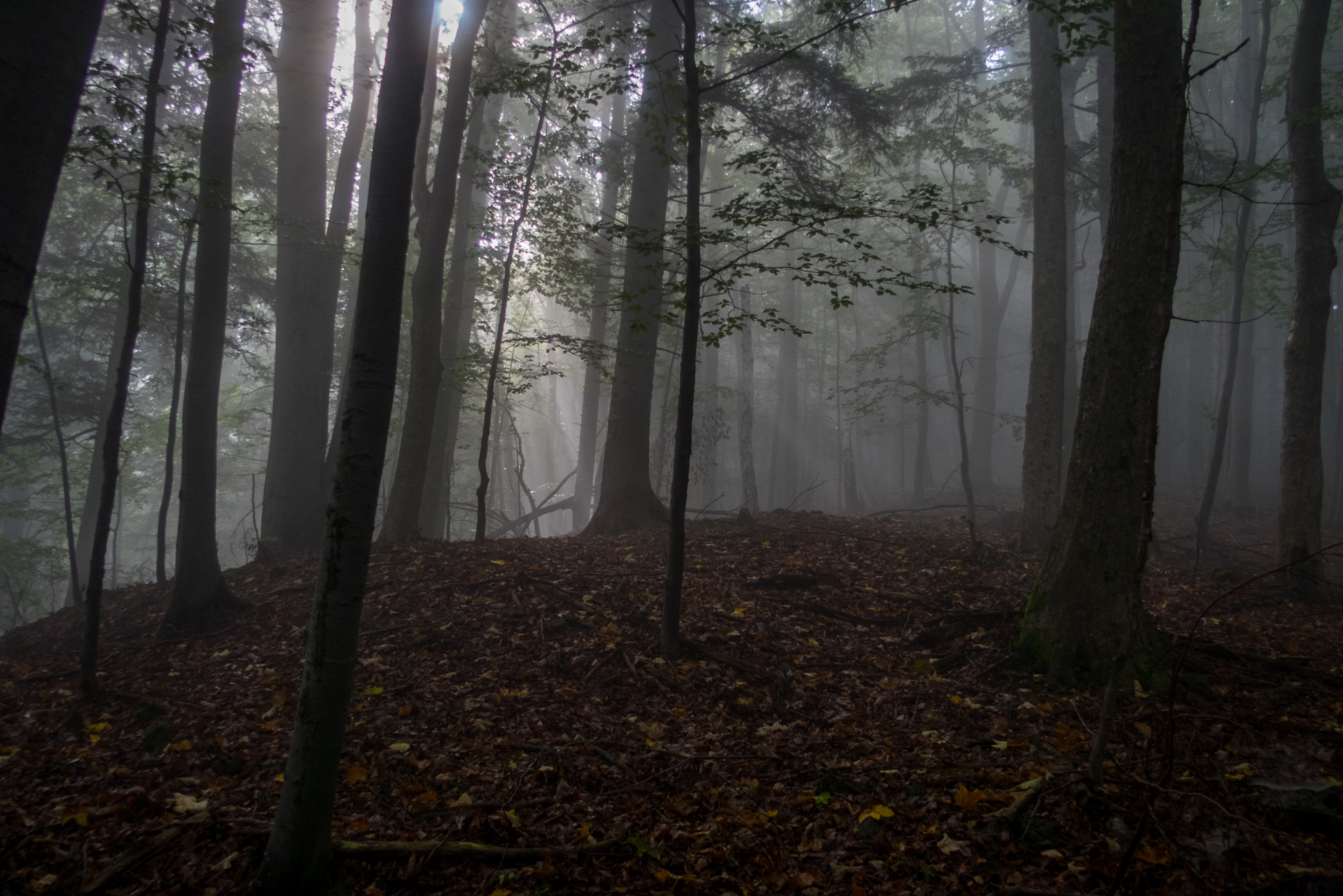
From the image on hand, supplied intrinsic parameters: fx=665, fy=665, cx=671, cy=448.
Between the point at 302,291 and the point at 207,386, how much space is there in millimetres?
4691

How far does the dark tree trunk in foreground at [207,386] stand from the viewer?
7.02 metres

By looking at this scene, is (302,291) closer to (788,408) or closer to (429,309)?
(429,309)

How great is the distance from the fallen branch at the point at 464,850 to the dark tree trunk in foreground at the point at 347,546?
27 cm

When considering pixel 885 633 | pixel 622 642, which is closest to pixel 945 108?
pixel 885 633

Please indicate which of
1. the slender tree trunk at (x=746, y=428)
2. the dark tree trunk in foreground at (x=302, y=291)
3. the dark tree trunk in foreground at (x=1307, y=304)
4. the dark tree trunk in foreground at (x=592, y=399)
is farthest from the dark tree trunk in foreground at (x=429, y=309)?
the dark tree trunk in foreground at (x=1307, y=304)

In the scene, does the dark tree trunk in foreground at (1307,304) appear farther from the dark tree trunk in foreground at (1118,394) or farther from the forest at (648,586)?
the dark tree trunk in foreground at (1118,394)

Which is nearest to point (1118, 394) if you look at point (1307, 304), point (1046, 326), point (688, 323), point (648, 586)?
point (688, 323)

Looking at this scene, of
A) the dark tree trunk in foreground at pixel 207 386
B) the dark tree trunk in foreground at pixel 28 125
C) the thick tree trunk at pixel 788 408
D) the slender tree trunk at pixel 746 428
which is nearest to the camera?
the dark tree trunk in foreground at pixel 28 125

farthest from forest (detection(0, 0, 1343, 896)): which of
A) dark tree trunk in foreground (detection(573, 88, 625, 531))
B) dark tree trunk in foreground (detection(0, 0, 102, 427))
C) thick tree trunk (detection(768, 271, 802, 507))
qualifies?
thick tree trunk (detection(768, 271, 802, 507))

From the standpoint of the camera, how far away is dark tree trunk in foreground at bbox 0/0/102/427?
2.53 metres

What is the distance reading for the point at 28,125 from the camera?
2.60 m

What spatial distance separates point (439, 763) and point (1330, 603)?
377 inches

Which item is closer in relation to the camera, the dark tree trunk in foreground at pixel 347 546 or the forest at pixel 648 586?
the dark tree trunk in foreground at pixel 347 546

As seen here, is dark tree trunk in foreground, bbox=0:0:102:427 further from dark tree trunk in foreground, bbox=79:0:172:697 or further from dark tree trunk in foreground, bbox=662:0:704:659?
dark tree trunk in foreground, bbox=662:0:704:659
